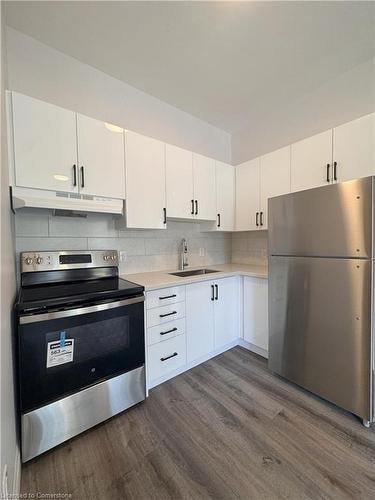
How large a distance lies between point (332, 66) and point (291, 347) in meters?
2.59

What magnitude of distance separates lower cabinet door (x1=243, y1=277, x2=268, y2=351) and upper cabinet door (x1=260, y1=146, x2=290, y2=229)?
674 mm

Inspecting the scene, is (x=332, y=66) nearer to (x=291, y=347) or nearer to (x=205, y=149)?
(x=205, y=149)

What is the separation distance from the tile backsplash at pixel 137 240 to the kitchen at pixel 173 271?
2 cm

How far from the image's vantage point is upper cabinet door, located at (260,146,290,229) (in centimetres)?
221

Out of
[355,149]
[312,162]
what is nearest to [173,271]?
[312,162]

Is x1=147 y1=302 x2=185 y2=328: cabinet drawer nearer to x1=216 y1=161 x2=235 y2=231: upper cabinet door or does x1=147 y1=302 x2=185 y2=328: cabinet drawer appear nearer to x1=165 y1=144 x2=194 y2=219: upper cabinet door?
x1=165 y1=144 x2=194 y2=219: upper cabinet door

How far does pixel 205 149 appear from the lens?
291 cm

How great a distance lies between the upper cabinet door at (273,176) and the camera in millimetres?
2207

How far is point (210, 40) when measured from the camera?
1.72m

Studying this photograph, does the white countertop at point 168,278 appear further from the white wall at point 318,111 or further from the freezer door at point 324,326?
the white wall at point 318,111

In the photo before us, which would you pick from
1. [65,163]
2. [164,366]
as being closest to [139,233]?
[65,163]

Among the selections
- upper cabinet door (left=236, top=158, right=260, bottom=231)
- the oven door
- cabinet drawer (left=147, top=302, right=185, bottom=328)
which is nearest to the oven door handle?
the oven door

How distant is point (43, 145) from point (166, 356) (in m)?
1.88

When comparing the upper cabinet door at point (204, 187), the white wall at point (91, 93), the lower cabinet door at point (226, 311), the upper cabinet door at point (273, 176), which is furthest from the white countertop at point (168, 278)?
the white wall at point (91, 93)
